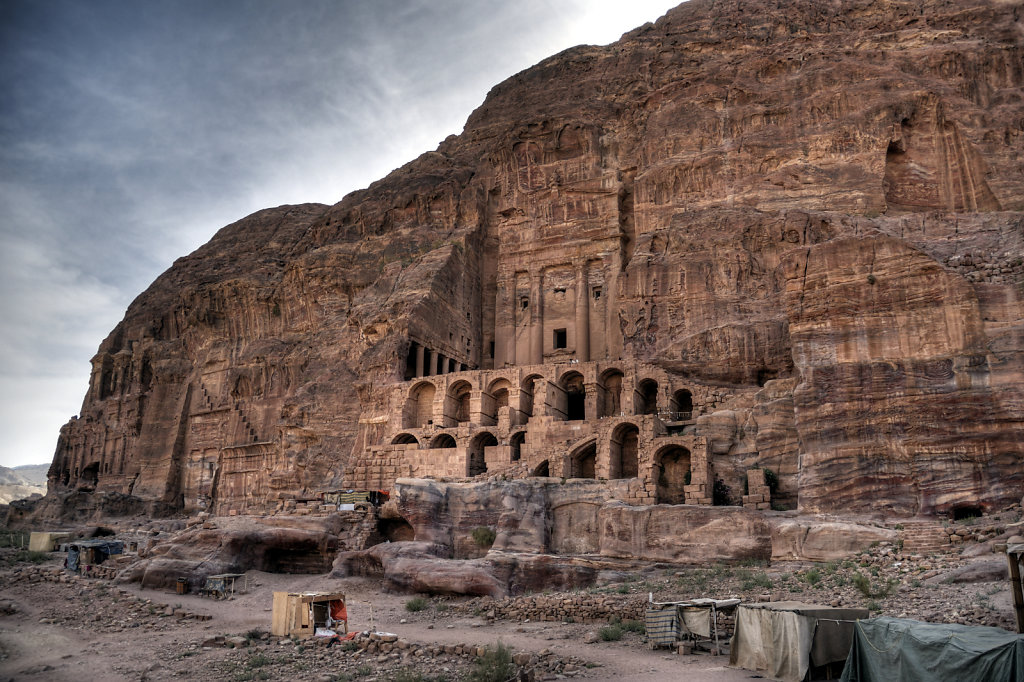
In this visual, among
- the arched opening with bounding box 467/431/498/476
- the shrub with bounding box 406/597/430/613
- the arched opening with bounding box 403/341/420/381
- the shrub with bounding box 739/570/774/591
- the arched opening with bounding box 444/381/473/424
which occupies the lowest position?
the shrub with bounding box 406/597/430/613

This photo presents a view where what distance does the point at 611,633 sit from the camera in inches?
739

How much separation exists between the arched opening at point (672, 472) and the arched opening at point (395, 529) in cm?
1016

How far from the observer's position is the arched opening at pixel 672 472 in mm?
31438

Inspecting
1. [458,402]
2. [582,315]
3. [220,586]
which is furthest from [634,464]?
[220,586]

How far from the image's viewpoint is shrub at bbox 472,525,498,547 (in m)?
30.5

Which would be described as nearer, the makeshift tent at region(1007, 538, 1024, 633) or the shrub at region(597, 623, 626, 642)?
the makeshift tent at region(1007, 538, 1024, 633)

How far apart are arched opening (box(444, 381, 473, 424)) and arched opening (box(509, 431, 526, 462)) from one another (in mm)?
4135

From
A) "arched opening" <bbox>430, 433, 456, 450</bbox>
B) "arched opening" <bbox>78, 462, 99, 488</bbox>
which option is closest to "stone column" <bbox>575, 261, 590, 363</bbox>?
"arched opening" <bbox>430, 433, 456, 450</bbox>

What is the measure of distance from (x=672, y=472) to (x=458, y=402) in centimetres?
1501

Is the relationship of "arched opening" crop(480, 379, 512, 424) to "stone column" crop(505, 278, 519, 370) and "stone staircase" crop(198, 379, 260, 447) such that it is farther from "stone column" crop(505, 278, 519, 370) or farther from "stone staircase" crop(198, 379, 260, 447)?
"stone staircase" crop(198, 379, 260, 447)

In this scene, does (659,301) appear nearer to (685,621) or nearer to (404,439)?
(404,439)

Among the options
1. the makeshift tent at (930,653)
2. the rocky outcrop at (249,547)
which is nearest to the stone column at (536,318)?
the rocky outcrop at (249,547)

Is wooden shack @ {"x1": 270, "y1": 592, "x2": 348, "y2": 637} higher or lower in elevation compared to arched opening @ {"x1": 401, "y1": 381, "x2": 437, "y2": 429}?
lower

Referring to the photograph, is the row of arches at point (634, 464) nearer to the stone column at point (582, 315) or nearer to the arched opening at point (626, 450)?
the arched opening at point (626, 450)
